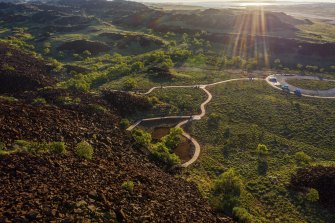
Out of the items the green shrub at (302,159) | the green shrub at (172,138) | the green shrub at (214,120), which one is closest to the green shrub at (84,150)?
the green shrub at (172,138)

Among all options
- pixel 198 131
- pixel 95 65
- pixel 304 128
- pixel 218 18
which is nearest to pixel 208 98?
pixel 198 131

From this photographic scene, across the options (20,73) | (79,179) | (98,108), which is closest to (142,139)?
(98,108)

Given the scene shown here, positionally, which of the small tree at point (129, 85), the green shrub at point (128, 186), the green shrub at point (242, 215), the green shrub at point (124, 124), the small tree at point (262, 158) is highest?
the green shrub at point (128, 186)

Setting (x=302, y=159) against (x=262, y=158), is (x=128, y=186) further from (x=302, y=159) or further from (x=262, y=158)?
(x=302, y=159)

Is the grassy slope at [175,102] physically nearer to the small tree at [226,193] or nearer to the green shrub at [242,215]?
the small tree at [226,193]

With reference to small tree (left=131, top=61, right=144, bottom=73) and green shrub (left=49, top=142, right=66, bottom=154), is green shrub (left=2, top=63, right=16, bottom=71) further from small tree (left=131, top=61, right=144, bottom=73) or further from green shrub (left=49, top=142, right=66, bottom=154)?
green shrub (left=49, top=142, right=66, bottom=154)
